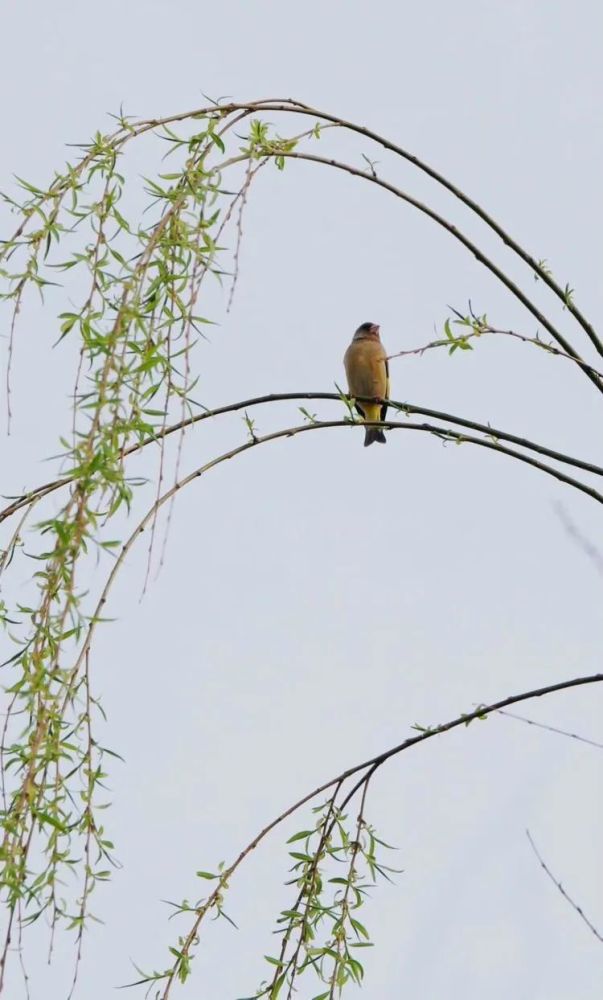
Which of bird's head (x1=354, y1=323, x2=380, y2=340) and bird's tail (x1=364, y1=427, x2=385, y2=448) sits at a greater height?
bird's head (x1=354, y1=323, x2=380, y2=340)

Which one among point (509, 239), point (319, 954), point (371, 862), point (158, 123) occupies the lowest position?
point (319, 954)

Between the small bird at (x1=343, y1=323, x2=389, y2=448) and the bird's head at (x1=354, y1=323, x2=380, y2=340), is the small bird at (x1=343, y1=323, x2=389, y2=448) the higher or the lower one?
the lower one

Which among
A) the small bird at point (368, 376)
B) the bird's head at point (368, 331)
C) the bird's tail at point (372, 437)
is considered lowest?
the bird's tail at point (372, 437)

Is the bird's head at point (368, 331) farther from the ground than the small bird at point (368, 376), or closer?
farther from the ground

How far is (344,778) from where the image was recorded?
10.8ft

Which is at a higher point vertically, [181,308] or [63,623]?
[181,308]

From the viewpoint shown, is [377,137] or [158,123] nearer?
[158,123]

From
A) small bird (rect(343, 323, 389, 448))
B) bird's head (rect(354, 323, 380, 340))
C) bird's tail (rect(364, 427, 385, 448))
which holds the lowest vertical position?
bird's tail (rect(364, 427, 385, 448))

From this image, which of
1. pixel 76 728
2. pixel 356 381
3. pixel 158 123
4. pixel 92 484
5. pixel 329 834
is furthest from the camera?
pixel 356 381

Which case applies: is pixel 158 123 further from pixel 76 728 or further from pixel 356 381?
pixel 356 381

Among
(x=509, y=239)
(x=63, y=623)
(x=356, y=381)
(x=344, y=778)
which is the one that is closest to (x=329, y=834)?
(x=344, y=778)

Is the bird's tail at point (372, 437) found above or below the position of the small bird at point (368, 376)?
below

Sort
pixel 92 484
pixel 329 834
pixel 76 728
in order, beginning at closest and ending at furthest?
1. pixel 92 484
2. pixel 76 728
3. pixel 329 834

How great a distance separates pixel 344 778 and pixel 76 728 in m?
0.86
